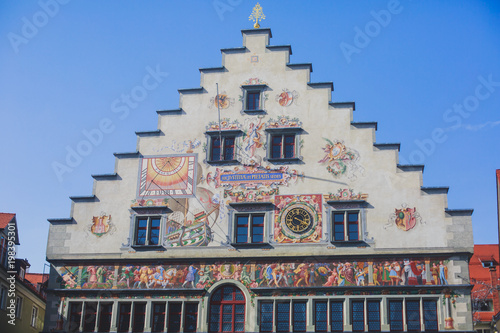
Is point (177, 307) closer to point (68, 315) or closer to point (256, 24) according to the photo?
point (68, 315)

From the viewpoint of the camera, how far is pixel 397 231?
2631cm

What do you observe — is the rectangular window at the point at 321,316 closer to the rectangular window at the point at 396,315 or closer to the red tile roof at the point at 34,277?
the rectangular window at the point at 396,315

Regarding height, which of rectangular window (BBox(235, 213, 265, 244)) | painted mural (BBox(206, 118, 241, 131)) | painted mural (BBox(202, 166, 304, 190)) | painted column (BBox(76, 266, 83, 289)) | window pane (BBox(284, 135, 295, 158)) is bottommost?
painted column (BBox(76, 266, 83, 289))

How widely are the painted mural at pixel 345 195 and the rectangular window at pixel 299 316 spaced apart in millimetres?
4063

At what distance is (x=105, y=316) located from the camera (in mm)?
26859

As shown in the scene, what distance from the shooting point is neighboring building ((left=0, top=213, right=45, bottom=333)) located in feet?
97.6

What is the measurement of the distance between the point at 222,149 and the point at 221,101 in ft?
7.27

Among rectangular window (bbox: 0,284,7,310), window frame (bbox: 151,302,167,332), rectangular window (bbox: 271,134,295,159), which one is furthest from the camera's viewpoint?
rectangular window (bbox: 0,284,7,310)

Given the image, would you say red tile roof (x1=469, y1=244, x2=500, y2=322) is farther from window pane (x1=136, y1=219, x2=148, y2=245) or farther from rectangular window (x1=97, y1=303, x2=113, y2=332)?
rectangular window (x1=97, y1=303, x2=113, y2=332)

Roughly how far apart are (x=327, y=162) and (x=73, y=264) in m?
10.5

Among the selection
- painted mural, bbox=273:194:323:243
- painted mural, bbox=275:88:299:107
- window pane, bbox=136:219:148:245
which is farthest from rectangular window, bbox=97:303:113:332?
painted mural, bbox=275:88:299:107

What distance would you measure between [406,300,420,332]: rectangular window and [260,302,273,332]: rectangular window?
4779mm

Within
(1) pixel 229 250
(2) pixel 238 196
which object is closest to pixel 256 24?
(2) pixel 238 196

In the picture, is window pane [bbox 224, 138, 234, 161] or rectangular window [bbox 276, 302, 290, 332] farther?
window pane [bbox 224, 138, 234, 161]
